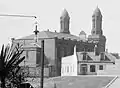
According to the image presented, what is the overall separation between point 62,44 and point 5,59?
95.7 meters

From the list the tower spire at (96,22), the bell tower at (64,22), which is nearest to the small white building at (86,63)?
the bell tower at (64,22)

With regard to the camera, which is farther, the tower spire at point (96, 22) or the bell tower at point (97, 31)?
the bell tower at point (97, 31)

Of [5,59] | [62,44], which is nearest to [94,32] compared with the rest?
[62,44]

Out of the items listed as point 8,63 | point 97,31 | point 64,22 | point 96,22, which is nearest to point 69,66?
point 64,22

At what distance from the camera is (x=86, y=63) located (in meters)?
87.1

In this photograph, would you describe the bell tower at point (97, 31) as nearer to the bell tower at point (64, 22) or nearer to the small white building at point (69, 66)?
the bell tower at point (64, 22)

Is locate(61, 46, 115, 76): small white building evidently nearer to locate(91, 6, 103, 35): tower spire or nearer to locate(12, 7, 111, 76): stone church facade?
locate(12, 7, 111, 76): stone church facade

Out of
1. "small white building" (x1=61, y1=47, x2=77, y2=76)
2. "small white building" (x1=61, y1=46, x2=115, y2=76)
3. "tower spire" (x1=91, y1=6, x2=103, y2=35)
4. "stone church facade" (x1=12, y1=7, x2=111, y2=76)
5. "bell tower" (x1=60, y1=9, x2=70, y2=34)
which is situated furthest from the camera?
"bell tower" (x1=60, y1=9, x2=70, y2=34)

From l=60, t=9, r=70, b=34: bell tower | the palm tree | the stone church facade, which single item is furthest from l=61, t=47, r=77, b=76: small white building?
the palm tree

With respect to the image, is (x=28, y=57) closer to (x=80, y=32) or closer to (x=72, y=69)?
(x=72, y=69)

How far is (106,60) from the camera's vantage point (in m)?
89.2

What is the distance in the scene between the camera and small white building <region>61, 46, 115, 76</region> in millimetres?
86188

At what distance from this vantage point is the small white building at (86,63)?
283 ft

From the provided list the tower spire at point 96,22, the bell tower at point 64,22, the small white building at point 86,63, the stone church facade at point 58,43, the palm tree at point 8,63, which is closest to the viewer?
the palm tree at point 8,63
